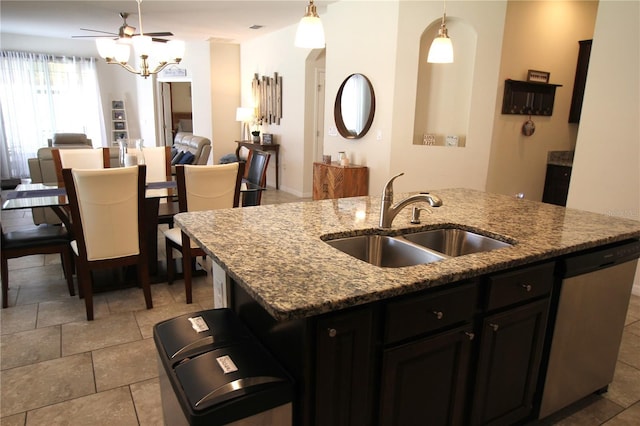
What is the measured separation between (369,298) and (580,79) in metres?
5.39

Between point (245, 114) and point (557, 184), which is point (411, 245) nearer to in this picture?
point (557, 184)

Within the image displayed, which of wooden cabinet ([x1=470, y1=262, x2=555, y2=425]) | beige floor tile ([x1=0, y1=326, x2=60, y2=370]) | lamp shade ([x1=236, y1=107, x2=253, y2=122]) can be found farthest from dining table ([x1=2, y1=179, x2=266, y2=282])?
lamp shade ([x1=236, y1=107, x2=253, y2=122])

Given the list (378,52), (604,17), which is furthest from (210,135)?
(604,17)

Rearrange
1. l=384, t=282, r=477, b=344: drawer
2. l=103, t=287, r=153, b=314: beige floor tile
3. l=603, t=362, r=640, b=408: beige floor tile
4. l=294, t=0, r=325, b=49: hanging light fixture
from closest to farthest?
l=384, t=282, r=477, b=344: drawer → l=603, t=362, r=640, b=408: beige floor tile → l=294, t=0, r=325, b=49: hanging light fixture → l=103, t=287, r=153, b=314: beige floor tile

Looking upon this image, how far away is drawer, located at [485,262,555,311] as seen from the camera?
1.54 m

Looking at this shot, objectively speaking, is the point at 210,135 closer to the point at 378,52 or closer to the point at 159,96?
the point at 159,96

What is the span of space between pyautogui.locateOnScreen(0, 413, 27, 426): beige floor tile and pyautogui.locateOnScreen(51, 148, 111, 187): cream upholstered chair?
241cm

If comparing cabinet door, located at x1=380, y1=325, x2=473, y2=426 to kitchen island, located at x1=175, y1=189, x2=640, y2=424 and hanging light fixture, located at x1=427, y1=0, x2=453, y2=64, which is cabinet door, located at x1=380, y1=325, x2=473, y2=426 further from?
hanging light fixture, located at x1=427, y1=0, x2=453, y2=64

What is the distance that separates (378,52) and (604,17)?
2189 mm

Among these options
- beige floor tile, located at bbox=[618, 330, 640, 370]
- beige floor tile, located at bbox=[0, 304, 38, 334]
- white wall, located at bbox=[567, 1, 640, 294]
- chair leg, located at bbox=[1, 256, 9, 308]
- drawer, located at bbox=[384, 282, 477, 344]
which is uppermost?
white wall, located at bbox=[567, 1, 640, 294]

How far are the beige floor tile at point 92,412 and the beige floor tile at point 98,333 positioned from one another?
0.51 m

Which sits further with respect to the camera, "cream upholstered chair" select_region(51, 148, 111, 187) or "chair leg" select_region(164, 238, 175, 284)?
"cream upholstered chair" select_region(51, 148, 111, 187)

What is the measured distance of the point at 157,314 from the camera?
298 centimetres

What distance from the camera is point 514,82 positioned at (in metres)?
4.68
